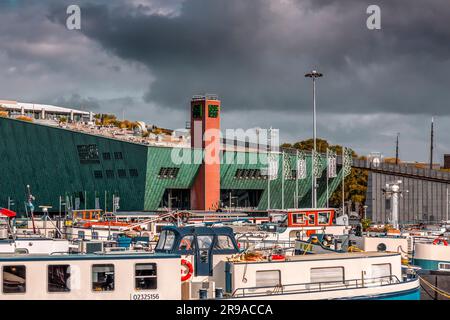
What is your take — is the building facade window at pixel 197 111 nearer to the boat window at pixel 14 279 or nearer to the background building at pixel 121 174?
the background building at pixel 121 174

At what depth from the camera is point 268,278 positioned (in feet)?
95.3

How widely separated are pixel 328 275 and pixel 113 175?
3554 inches

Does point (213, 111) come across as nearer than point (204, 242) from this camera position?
No

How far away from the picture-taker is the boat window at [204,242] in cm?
3031

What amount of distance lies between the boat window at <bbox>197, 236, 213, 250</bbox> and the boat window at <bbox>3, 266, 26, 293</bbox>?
6.73 metres

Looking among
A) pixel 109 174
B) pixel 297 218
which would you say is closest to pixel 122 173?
pixel 109 174

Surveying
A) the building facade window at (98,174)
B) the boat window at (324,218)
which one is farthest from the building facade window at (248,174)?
the boat window at (324,218)

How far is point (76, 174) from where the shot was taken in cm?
12338

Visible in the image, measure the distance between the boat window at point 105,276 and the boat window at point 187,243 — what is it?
3.97m

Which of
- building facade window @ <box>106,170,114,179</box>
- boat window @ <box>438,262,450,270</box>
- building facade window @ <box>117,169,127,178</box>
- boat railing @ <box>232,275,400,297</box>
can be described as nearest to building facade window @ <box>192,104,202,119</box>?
building facade window @ <box>117,169,127,178</box>

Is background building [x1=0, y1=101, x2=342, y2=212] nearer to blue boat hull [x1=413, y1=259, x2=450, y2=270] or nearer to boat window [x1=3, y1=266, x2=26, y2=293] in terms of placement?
blue boat hull [x1=413, y1=259, x2=450, y2=270]

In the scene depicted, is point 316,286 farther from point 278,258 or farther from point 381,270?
point 381,270

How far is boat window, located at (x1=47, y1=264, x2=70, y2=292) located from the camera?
25.9 m
